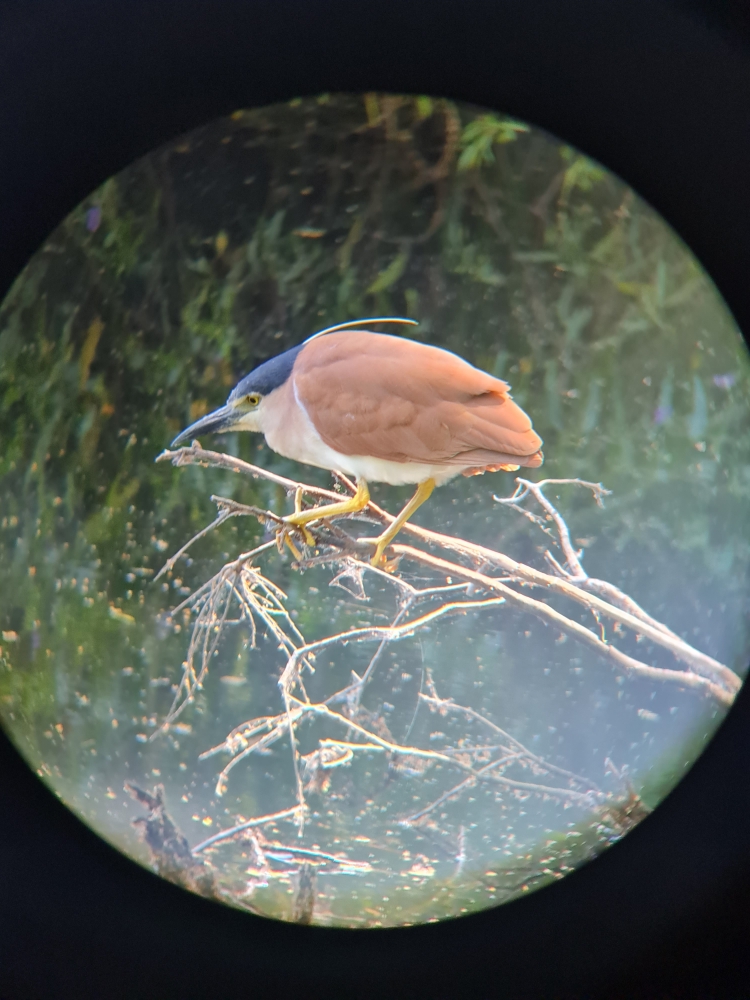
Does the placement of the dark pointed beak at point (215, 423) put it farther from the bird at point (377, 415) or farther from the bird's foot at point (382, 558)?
the bird's foot at point (382, 558)

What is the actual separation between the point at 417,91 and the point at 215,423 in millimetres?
404

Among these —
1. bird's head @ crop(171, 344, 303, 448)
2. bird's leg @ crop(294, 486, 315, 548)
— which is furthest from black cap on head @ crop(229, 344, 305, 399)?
bird's leg @ crop(294, 486, 315, 548)

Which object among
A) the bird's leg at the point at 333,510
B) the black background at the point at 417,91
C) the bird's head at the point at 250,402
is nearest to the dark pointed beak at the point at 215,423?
the bird's head at the point at 250,402

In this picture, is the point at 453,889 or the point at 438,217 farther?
the point at 453,889

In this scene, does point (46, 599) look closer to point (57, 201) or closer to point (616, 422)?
point (57, 201)

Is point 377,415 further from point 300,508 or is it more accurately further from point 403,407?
point 300,508

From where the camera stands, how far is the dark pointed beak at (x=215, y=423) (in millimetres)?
750

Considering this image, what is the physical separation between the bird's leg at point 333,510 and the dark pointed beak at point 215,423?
0.37 feet

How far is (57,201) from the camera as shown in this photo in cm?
80

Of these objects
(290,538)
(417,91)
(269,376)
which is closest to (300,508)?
(290,538)

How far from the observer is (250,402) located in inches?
29.3

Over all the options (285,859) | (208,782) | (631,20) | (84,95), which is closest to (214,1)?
(84,95)

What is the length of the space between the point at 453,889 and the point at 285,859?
0.20m

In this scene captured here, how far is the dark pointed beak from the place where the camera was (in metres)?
0.75
